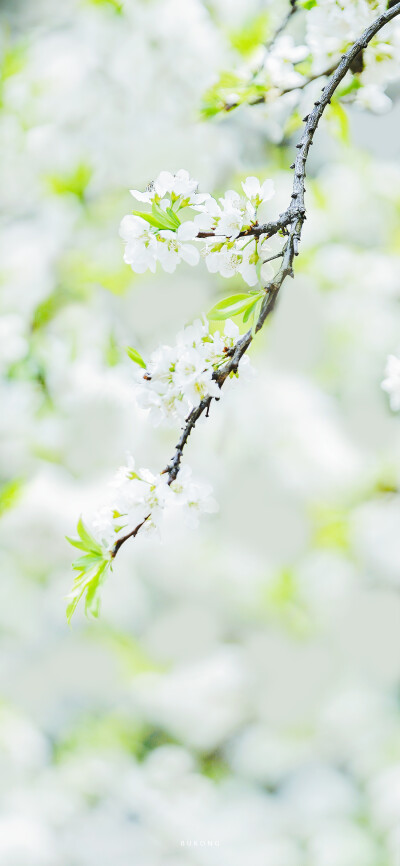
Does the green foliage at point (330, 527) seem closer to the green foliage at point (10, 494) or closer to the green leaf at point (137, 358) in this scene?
the green foliage at point (10, 494)

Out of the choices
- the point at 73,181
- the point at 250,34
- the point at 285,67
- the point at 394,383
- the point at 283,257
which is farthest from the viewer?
the point at 73,181

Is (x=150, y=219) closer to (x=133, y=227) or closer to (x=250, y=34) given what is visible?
(x=133, y=227)

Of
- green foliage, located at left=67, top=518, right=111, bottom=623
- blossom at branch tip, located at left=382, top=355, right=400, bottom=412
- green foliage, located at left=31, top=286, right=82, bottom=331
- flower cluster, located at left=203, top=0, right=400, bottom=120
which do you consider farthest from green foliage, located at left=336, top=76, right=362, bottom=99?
green foliage, located at left=31, top=286, right=82, bottom=331

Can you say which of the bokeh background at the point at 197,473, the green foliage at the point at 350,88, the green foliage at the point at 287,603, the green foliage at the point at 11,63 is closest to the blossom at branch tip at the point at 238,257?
the green foliage at the point at 350,88

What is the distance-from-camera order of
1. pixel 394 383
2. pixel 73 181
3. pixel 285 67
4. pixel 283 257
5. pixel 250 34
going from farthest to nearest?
pixel 73 181 → pixel 250 34 → pixel 285 67 → pixel 394 383 → pixel 283 257

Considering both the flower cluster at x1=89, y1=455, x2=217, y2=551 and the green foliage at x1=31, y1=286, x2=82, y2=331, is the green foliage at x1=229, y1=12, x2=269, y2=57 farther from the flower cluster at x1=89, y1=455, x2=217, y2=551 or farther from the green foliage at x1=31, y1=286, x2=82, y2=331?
the flower cluster at x1=89, y1=455, x2=217, y2=551

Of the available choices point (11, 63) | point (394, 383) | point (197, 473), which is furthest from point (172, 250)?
point (11, 63)
